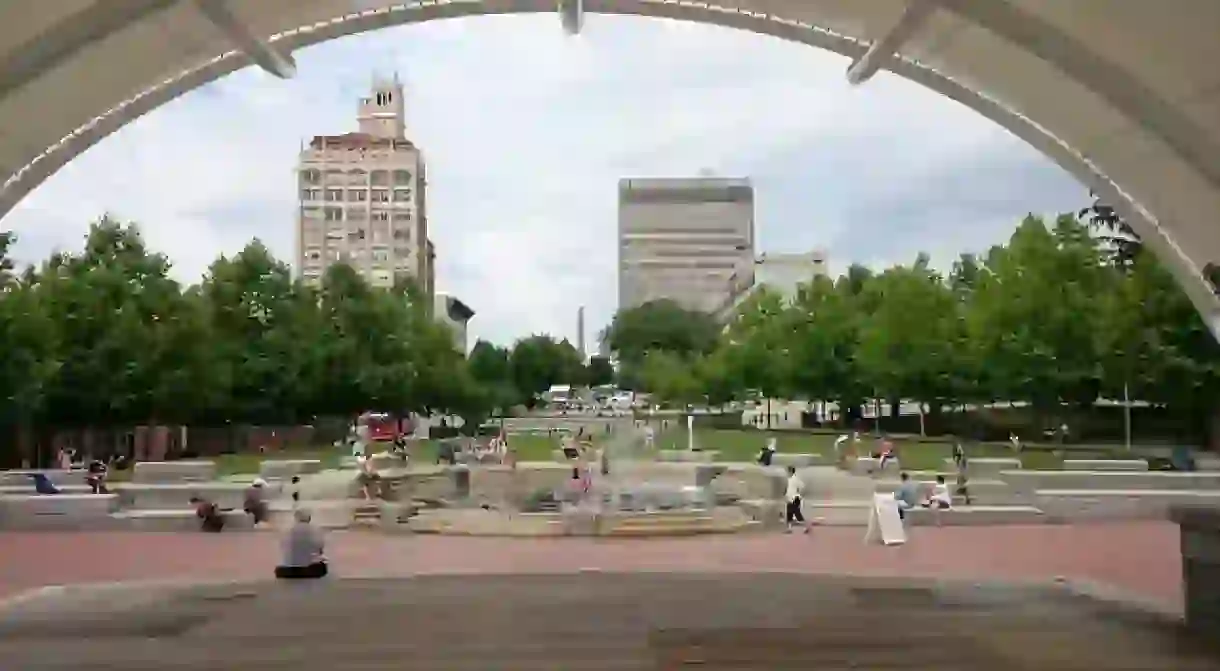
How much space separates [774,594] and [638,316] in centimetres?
14947

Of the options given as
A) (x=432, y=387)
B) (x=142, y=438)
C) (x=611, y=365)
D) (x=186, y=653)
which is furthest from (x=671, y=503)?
(x=611, y=365)

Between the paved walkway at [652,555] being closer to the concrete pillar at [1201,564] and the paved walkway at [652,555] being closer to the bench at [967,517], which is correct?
the bench at [967,517]

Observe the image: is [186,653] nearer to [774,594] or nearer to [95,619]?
[95,619]

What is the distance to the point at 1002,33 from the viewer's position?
15117 mm

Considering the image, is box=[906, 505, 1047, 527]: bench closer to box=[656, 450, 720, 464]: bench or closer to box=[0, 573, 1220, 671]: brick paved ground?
box=[0, 573, 1220, 671]: brick paved ground

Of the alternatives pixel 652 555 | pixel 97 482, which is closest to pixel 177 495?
pixel 97 482

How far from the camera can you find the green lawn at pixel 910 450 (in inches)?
1500

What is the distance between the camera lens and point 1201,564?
38.4 feet

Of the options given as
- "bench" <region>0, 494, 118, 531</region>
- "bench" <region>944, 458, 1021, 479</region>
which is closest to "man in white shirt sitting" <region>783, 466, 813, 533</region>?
"bench" <region>944, 458, 1021, 479</region>

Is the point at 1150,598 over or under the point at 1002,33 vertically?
under

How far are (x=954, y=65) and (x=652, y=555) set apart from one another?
9012 mm

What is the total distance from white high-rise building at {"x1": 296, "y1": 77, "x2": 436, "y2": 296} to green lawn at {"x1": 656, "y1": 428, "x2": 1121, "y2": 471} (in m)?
95.2

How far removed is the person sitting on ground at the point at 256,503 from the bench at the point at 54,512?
9.55 feet

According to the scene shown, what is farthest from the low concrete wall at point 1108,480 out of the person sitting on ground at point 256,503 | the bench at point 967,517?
the person sitting on ground at point 256,503
